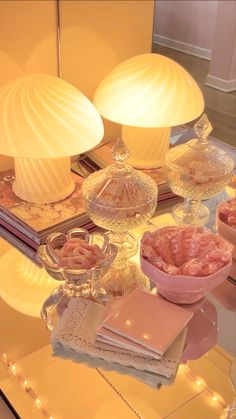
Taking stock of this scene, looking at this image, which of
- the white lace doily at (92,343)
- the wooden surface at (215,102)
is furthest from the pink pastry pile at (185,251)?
the wooden surface at (215,102)

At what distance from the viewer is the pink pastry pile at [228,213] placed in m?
0.92

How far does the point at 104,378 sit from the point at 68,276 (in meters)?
0.17

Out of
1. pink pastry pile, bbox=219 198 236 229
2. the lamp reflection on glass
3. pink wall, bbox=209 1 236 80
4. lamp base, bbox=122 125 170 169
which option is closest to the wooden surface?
pink wall, bbox=209 1 236 80

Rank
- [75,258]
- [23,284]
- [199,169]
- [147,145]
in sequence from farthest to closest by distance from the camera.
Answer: [147,145]
[199,169]
[23,284]
[75,258]

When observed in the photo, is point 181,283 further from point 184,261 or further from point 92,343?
point 92,343

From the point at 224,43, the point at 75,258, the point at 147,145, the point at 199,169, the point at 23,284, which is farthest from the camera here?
the point at 224,43

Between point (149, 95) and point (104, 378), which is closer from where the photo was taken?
point (104, 378)

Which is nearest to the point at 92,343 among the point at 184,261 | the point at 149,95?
the point at 184,261

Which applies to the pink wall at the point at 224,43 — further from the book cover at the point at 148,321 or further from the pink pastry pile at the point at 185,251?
the book cover at the point at 148,321

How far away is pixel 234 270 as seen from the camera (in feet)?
3.03

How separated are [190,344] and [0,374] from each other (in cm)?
29

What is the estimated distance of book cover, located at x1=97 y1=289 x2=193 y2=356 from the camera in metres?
0.67

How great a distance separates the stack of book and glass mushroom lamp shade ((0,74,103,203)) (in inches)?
4.8

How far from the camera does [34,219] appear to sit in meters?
0.99
